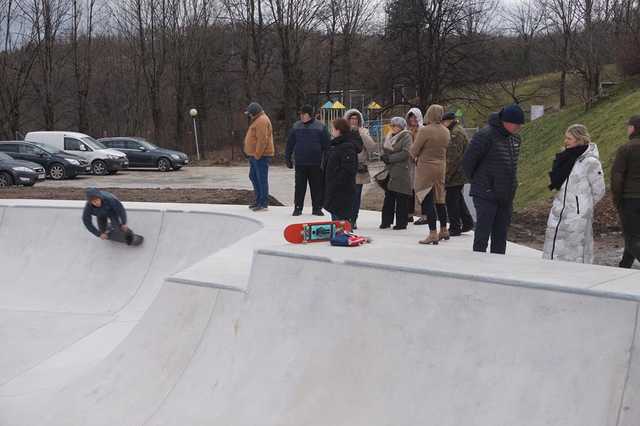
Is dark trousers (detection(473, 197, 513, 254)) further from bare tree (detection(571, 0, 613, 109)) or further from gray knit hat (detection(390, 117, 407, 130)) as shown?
bare tree (detection(571, 0, 613, 109))

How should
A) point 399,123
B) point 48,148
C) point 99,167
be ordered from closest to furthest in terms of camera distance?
point 399,123, point 48,148, point 99,167

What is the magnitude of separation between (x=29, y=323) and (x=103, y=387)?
3.50 m

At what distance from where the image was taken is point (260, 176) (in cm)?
1070

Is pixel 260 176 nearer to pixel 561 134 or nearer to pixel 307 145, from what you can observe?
pixel 307 145

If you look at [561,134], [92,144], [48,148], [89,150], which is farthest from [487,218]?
[92,144]

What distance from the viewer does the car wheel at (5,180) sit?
21.4 metres

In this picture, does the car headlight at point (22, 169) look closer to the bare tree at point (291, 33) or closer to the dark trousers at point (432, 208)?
the dark trousers at point (432, 208)

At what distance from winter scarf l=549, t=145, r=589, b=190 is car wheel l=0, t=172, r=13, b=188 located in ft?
61.8

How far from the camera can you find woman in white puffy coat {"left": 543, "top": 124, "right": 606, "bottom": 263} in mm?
6301

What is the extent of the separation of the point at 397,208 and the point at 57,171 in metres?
19.4

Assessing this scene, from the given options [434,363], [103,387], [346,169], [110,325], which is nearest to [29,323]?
Answer: [110,325]

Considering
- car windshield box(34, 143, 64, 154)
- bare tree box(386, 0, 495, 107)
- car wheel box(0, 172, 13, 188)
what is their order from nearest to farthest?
car wheel box(0, 172, 13, 188) → car windshield box(34, 143, 64, 154) → bare tree box(386, 0, 495, 107)

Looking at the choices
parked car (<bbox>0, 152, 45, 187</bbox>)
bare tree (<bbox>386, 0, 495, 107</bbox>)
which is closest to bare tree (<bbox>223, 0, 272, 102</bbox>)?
bare tree (<bbox>386, 0, 495, 107</bbox>)

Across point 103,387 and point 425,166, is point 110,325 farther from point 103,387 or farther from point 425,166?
point 425,166
